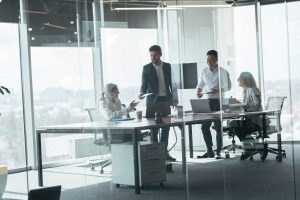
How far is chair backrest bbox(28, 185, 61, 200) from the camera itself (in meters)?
4.81

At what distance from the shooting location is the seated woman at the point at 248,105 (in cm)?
540

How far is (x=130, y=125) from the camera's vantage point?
15.9 feet

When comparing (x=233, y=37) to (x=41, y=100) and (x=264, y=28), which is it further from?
(x=41, y=100)

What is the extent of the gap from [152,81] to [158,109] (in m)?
0.25

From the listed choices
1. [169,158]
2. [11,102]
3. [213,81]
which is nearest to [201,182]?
[169,158]

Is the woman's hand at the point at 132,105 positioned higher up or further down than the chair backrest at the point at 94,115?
higher up

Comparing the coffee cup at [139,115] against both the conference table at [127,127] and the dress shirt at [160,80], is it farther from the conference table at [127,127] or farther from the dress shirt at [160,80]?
the dress shirt at [160,80]

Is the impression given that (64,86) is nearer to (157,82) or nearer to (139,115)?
(139,115)

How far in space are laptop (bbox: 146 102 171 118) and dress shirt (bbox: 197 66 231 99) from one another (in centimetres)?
40

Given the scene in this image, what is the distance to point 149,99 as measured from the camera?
4992 mm

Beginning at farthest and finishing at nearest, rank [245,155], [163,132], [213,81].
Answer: [245,155] < [213,81] < [163,132]

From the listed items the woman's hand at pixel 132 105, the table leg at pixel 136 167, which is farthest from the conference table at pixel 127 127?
the woman's hand at pixel 132 105

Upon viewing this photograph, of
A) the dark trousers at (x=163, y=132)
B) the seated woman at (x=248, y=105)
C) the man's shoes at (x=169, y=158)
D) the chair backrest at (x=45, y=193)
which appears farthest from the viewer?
the seated woman at (x=248, y=105)

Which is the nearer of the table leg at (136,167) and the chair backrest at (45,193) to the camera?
the chair backrest at (45,193)
